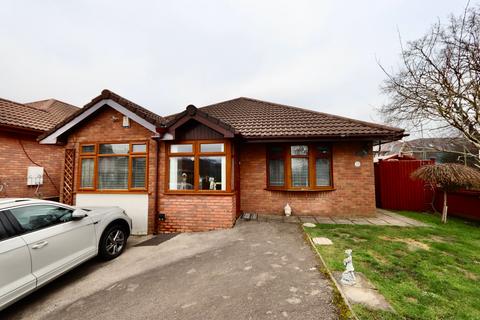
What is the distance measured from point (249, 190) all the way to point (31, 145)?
9532mm

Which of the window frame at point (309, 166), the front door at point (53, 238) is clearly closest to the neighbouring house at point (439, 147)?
the window frame at point (309, 166)

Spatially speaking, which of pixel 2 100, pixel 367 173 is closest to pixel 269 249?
pixel 367 173

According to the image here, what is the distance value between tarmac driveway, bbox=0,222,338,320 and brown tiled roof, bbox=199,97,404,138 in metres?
3.80

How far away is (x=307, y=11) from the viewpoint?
26.5ft

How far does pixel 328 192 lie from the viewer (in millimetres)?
7043

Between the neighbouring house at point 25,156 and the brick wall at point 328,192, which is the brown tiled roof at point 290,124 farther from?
the neighbouring house at point 25,156

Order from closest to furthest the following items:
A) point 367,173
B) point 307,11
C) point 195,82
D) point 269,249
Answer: point 269,249 < point 367,173 < point 307,11 < point 195,82

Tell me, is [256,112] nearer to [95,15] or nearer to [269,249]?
[269,249]

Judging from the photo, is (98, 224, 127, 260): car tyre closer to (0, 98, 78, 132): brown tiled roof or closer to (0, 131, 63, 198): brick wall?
(0, 131, 63, 198): brick wall

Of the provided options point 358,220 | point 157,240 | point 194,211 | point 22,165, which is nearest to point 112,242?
point 157,240

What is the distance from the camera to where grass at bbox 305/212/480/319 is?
2.36 metres

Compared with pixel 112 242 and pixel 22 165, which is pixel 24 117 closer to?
pixel 22 165

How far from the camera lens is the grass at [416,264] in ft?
7.74

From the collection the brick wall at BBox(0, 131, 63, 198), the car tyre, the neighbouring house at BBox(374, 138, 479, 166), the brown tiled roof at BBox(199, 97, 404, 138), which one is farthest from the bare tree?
the brick wall at BBox(0, 131, 63, 198)
